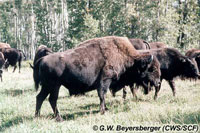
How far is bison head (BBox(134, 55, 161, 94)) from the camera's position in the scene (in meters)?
6.52

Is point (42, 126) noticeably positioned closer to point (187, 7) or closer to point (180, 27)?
point (180, 27)

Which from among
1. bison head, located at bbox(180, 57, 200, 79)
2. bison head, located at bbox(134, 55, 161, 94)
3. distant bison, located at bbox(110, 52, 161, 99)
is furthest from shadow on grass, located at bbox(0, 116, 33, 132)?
bison head, located at bbox(180, 57, 200, 79)

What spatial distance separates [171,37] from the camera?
782 inches

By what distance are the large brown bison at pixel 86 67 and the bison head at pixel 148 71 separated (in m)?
0.06

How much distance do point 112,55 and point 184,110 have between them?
83.6 inches

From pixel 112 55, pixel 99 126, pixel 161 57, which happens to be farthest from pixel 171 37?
pixel 99 126

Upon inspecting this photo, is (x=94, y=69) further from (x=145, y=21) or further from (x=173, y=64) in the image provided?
(x=145, y=21)

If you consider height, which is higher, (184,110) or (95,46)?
(95,46)

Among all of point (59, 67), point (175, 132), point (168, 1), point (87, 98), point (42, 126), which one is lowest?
point (87, 98)

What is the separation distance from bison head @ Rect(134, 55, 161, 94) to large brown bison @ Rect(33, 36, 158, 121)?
58 millimetres
